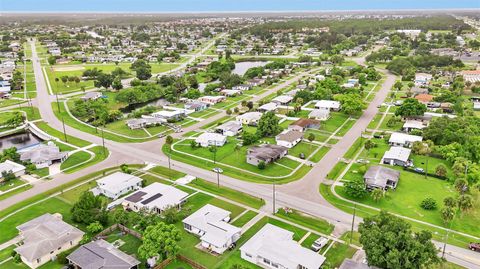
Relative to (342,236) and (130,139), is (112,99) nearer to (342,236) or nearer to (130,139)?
(130,139)

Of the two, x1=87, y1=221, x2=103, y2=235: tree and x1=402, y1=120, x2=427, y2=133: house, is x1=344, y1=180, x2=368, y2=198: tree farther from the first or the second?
x1=402, y1=120, x2=427, y2=133: house

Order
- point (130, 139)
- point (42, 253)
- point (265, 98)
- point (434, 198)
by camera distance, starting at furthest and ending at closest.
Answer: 1. point (265, 98)
2. point (130, 139)
3. point (434, 198)
4. point (42, 253)

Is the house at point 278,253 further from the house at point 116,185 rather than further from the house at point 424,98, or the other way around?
the house at point 424,98

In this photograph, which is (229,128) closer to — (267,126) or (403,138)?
(267,126)

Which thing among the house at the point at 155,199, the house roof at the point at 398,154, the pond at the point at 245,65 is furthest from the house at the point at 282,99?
the pond at the point at 245,65

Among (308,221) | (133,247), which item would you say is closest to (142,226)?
(133,247)

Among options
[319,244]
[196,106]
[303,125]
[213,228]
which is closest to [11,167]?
[213,228]
